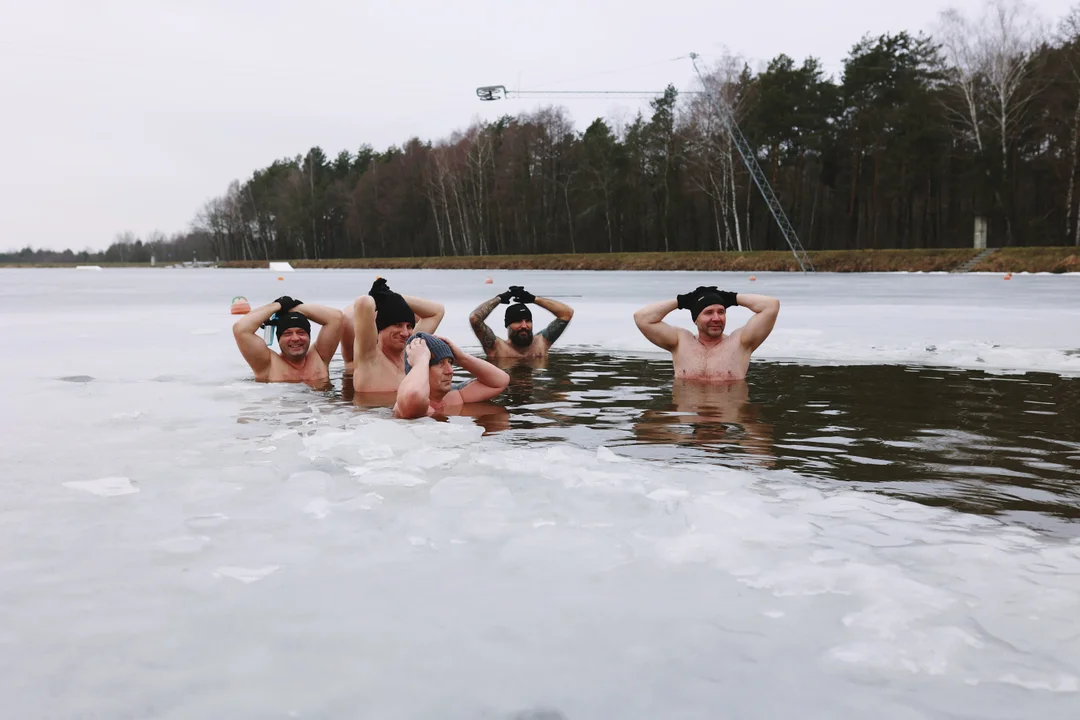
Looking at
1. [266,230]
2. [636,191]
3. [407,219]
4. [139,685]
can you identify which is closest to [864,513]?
[139,685]

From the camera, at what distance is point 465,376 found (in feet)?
29.4

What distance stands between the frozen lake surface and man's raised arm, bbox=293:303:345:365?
109 centimetres

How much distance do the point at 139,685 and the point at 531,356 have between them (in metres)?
7.48

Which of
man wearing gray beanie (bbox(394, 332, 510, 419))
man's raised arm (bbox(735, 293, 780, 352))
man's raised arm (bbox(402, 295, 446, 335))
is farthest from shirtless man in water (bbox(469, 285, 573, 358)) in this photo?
man's raised arm (bbox(735, 293, 780, 352))

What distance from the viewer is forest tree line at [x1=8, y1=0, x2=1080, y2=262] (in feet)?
113

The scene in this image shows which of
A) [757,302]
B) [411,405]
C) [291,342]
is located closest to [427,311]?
[291,342]

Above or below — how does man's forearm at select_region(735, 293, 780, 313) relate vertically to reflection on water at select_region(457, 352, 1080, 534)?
above

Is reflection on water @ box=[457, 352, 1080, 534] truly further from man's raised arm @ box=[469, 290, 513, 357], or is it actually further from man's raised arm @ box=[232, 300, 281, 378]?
man's raised arm @ box=[232, 300, 281, 378]

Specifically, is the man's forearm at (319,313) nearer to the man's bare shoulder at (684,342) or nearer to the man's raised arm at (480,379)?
the man's raised arm at (480,379)

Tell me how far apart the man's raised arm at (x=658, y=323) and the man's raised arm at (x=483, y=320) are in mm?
1765

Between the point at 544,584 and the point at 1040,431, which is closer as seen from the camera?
the point at 544,584

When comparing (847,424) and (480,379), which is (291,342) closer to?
(480,379)

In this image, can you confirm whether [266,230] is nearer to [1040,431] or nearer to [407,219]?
[407,219]

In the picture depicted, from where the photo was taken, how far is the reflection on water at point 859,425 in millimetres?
4242
